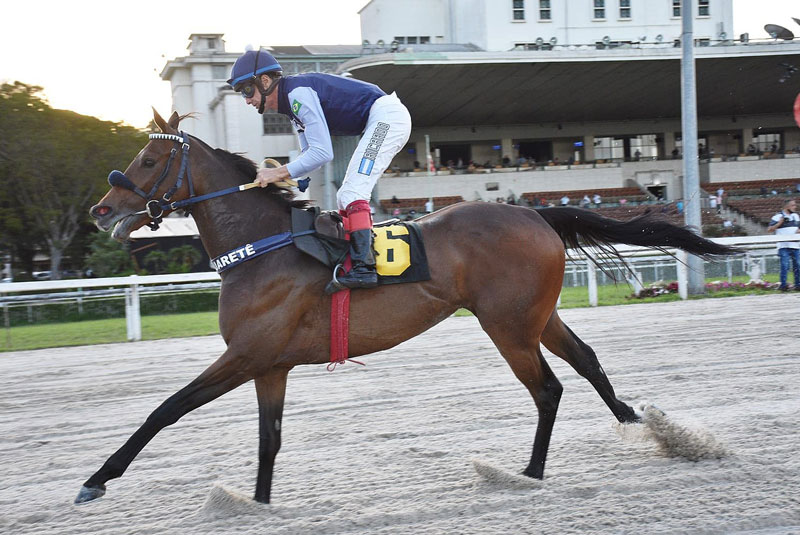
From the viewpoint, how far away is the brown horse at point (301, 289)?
364 cm

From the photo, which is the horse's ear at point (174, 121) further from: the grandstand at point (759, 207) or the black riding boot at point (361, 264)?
the grandstand at point (759, 207)

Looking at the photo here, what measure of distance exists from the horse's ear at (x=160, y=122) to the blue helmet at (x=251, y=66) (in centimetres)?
44

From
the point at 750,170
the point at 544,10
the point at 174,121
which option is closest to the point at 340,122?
the point at 174,121

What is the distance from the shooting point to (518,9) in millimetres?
35656

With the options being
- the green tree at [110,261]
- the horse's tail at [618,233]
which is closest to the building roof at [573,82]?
the green tree at [110,261]

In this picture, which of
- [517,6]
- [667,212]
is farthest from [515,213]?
[517,6]

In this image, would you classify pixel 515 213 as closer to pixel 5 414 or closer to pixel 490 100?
pixel 5 414

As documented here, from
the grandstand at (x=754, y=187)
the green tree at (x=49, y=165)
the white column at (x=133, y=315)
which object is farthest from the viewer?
the grandstand at (x=754, y=187)

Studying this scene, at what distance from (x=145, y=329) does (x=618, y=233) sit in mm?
10076

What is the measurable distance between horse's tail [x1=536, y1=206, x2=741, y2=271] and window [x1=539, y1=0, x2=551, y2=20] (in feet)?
111

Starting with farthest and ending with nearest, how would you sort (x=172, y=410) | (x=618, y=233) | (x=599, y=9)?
1. (x=599, y=9)
2. (x=618, y=233)
3. (x=172, y=410)

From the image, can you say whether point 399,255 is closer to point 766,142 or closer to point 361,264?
point 361,264

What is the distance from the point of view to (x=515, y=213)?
4.26 metres

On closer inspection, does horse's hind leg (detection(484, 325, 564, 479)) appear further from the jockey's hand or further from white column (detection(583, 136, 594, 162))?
white column (detection(583, 136, 594, 162))
